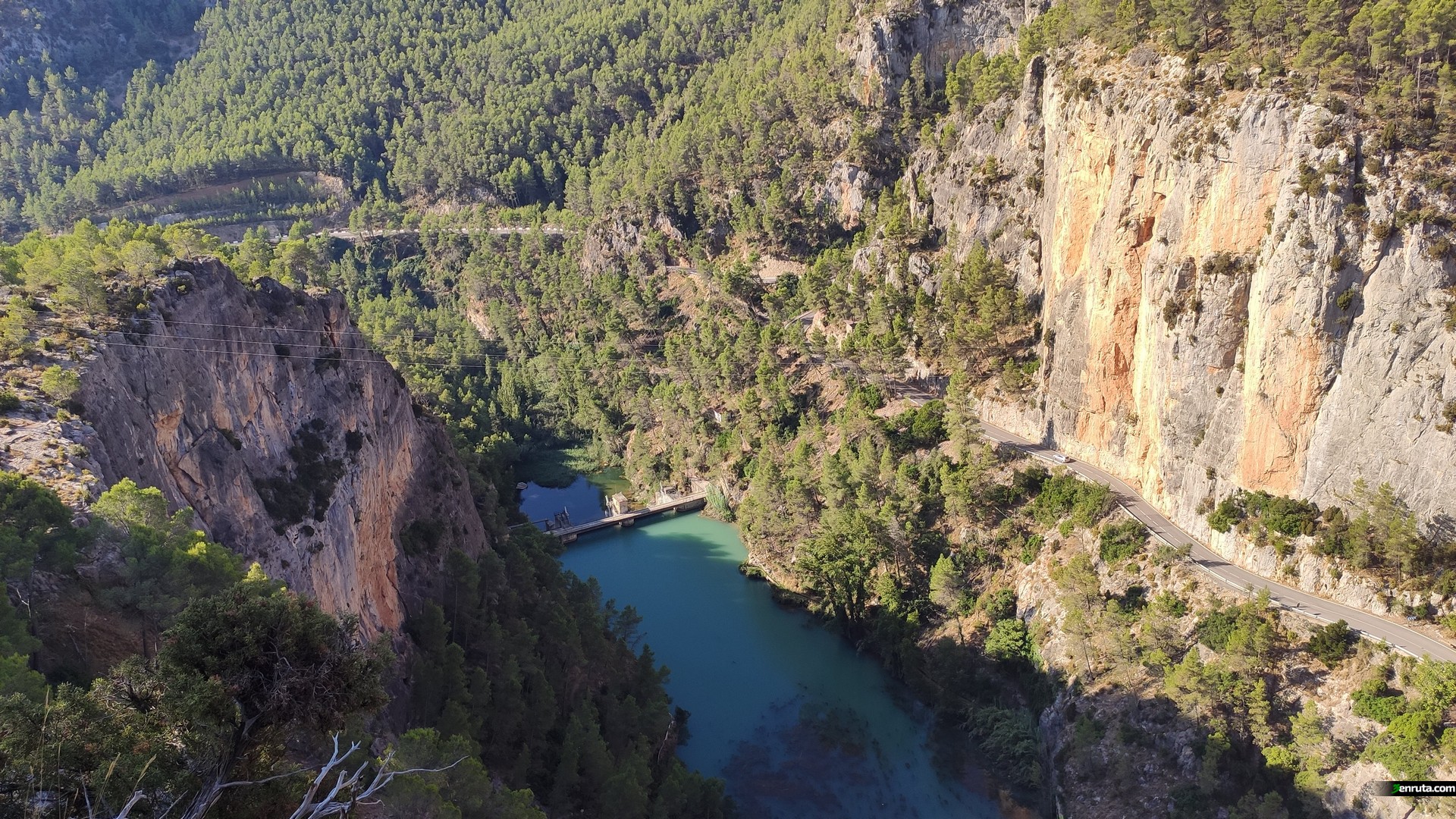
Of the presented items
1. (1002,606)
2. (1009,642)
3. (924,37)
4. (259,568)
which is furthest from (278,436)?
(924,37)

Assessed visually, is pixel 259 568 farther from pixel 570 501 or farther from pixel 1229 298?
pixel 570 501

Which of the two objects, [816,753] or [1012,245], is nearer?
[816,753]

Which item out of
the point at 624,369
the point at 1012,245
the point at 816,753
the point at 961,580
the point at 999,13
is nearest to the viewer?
the point at 816,753

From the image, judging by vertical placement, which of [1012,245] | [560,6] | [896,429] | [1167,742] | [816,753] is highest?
[560,6]

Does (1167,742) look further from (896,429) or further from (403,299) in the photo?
(403,299)

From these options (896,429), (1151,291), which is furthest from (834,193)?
(1151,291)

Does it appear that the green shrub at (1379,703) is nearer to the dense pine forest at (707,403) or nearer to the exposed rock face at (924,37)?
the dense pine forest at (707,403)

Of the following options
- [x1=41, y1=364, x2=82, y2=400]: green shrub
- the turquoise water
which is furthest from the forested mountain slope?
the turquoise water
